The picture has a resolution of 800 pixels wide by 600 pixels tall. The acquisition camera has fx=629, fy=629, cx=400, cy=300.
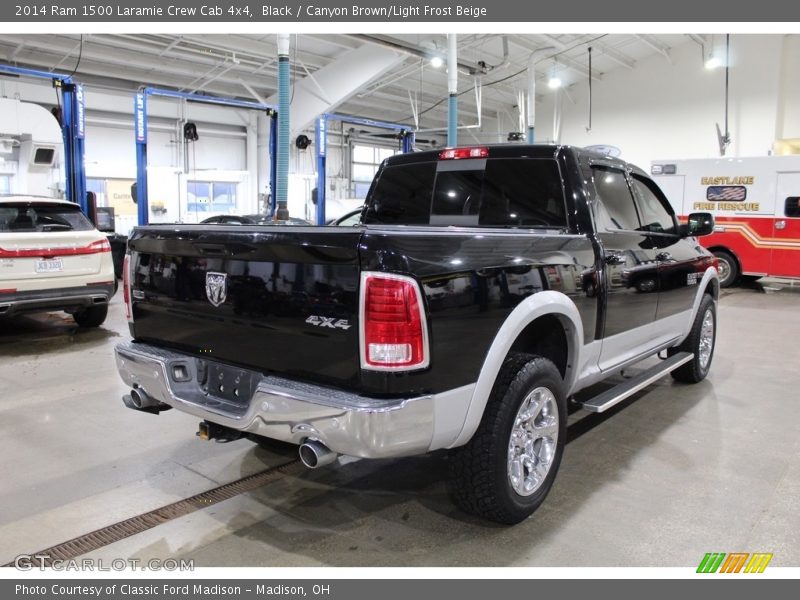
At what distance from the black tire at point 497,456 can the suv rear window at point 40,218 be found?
5.45 meters

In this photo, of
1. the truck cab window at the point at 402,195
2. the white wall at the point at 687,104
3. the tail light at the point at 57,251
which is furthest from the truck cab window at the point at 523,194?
the white wall at the point at 687,104

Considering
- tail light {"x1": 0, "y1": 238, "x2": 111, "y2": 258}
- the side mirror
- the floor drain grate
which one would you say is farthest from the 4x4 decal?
tail light {"x1": 0, "y1": 238, "x2": 111, "y2": 258}

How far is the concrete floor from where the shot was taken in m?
2.58

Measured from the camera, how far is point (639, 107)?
2119 cm

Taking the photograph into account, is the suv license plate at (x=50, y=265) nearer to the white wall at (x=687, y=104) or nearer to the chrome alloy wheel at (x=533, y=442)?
the chrome alloy wheel at (x=533, y=442)

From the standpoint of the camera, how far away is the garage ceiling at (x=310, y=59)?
46.9 ft

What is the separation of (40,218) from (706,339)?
637 centimetres

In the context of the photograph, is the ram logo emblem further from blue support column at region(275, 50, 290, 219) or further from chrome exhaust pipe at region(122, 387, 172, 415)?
blue support column at region(275, 50, 290, 219)

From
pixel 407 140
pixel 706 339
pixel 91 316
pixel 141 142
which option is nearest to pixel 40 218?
pixel 91 316

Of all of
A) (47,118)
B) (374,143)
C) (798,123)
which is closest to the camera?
(47,118)

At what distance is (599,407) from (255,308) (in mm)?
1831

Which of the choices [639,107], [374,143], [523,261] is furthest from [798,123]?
[523,261]

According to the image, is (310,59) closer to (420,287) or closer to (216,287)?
(216,287)
